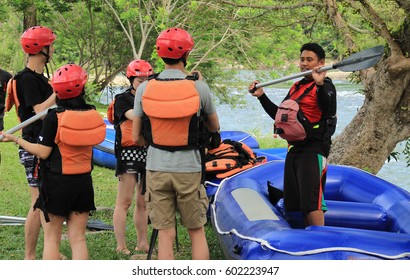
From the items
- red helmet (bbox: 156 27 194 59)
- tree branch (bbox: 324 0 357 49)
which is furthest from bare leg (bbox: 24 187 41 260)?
tree branch (bbox: 324 0 357 49)

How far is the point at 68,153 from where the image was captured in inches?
132

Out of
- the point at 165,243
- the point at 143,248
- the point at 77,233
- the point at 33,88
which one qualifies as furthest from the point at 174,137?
the point at 143,248

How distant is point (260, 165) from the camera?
18.1 ft

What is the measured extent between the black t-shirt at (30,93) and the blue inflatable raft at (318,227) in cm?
130

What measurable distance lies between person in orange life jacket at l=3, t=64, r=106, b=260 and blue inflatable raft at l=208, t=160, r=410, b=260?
900 millimetres

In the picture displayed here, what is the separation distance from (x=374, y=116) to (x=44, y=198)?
4.56 metres

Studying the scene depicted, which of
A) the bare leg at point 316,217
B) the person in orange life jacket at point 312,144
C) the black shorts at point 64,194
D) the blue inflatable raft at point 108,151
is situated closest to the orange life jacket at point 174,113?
the black shorts at point 64,194

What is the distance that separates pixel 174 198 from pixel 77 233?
519 mm

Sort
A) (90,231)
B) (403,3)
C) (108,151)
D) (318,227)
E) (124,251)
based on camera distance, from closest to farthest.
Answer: (318,227) < (124,251) < (90,231) < (403,3) < (108,151)

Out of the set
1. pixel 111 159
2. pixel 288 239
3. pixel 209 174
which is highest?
pixel 288 239

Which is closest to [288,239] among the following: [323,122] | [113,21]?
[323,122]

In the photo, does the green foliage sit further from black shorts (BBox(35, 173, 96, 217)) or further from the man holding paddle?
black shorts (BBox(35, 173, 96, 217))

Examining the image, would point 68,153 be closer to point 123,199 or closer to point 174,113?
point 174,113
